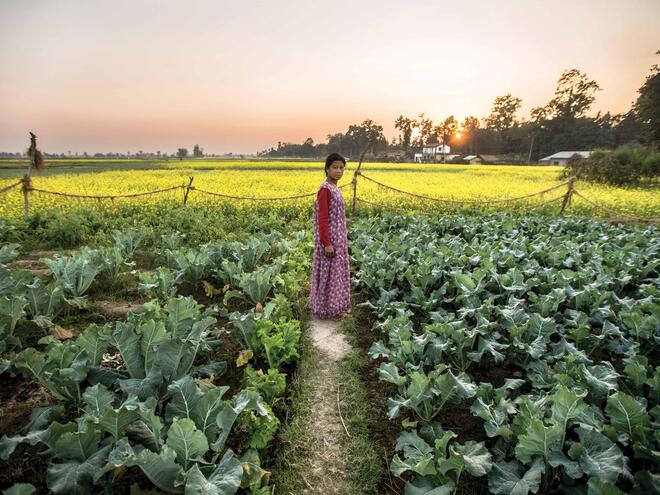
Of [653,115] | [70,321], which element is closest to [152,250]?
[70,321]

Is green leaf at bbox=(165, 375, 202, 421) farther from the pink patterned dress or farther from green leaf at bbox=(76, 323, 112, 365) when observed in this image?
the pink patterned dress

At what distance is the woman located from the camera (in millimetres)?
4277

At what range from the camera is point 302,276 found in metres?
5.66

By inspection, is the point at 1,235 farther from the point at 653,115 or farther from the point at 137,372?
the point at 653,115

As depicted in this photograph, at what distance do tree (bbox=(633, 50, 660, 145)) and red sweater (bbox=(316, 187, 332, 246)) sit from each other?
35.5 metres

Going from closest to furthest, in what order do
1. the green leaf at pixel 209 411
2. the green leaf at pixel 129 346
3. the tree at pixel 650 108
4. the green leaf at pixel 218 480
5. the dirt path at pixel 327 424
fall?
the green leaf at pixel 218 480
the green leaf at pixel 209 411
the dirt path at pixel 327 424
the green leaf at pixel 129 346
the tree at pixel 650 108

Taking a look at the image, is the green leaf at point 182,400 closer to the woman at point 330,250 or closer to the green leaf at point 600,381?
the woman at point 330,250

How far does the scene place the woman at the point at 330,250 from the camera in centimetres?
428

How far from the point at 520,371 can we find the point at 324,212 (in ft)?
8.68

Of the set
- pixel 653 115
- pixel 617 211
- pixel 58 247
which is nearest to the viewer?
pixel 58 247

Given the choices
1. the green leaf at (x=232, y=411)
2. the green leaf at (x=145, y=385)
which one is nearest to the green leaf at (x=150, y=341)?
the green leaf at (x=145, y=385)

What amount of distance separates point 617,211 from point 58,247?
16.1 metres

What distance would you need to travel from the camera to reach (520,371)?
3648 millimetres

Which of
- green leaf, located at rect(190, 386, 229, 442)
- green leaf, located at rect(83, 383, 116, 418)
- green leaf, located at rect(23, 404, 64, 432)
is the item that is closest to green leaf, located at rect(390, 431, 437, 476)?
green leaf, located at rect(190, 386, 229, 442)
